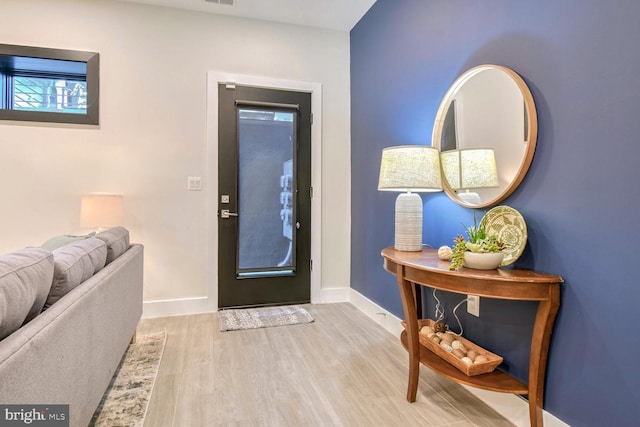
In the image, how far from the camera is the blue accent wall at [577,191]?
123 cm

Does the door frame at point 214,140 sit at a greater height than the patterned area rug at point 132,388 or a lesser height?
greater

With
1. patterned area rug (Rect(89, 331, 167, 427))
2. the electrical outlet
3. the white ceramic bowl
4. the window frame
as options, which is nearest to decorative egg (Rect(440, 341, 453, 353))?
the electrical outlet

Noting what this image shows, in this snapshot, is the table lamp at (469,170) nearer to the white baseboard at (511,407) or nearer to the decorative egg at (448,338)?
the decorative egg at (448,338)

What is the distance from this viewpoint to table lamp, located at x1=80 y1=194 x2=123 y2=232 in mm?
2678

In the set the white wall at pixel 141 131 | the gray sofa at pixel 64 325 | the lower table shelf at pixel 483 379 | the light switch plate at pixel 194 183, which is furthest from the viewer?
the light switch plate at pixel 194 183

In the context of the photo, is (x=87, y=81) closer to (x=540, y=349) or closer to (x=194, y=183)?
(x=194, y=183)

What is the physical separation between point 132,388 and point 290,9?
3092mm

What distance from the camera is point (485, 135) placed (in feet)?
6.05

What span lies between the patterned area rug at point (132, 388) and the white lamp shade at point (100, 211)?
946 mm

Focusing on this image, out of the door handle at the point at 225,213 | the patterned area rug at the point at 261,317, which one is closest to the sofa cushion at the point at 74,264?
the patterned area rug at the point at 261,317

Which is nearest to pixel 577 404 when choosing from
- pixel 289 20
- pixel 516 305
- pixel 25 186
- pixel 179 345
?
pixel 516 305

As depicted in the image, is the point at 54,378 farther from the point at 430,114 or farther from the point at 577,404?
the point at 430,114

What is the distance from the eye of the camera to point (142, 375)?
201 cm

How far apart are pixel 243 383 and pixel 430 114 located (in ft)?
6.53
